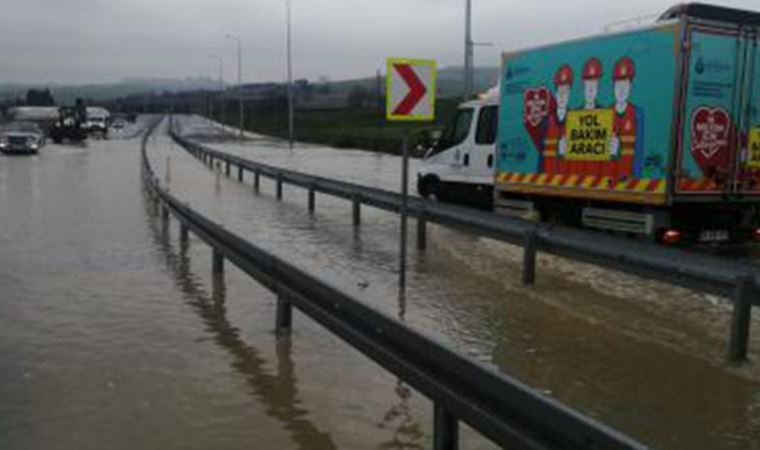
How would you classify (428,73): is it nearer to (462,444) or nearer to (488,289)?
(488,289)

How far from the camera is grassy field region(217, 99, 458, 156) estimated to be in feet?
200

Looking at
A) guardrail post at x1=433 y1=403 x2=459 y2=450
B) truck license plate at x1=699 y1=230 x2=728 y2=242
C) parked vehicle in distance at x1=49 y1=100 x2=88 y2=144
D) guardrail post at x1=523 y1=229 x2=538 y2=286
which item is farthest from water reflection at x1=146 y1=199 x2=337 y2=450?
parked vehicle in distance at x1=49 y1=100 x2=88 y2=144

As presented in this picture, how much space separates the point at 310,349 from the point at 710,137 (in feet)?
22.3

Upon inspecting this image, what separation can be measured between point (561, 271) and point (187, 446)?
23.9 ft

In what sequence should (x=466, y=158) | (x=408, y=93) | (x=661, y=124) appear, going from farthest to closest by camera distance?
(x=466, y=158)
(x=661, y=124)
(x=408, y=93)

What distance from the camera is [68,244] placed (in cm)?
1419

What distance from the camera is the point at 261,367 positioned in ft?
24.2

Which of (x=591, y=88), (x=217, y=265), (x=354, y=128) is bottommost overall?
(x=354, y=128)

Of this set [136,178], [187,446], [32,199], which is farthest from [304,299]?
[136,178]

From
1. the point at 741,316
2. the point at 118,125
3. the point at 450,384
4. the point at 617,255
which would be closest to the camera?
the point at 450,384

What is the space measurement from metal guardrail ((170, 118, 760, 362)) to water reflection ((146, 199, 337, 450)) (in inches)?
132

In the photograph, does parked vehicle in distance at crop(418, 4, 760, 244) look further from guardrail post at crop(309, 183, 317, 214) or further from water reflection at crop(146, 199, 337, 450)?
guardrail post at crop(309, 183, 317, 214)

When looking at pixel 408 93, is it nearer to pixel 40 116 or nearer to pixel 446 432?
pixel 446 432

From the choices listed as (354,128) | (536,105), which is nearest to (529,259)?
(536,105)
